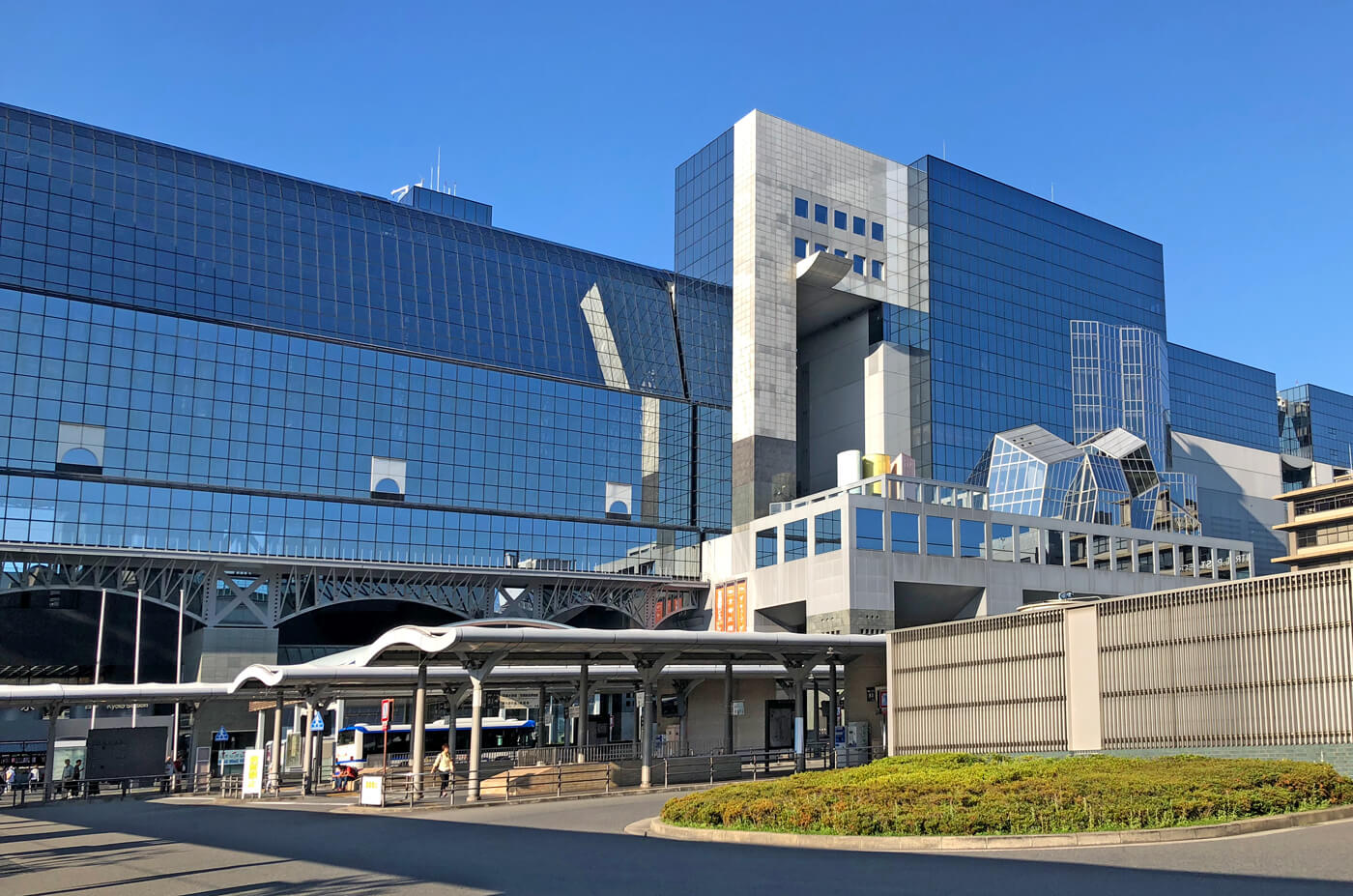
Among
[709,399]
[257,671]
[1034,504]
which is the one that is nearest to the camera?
[257,671]

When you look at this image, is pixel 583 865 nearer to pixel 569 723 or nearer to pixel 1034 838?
pixel 1034 838

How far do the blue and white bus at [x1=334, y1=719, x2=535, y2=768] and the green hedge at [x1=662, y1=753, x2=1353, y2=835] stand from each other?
1495 inches

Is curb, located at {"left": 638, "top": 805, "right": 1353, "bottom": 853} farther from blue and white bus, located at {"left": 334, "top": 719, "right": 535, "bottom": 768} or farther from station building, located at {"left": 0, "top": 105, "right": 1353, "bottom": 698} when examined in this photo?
station building, located at {"left": 0, "top": 105, "right": 1353, "bottom": 698}

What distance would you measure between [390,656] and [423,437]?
43.4 metres

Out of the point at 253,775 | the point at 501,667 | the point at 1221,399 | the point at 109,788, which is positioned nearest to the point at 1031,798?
the point at 253,775

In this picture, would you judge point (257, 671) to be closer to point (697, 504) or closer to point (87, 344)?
point (87, 344)

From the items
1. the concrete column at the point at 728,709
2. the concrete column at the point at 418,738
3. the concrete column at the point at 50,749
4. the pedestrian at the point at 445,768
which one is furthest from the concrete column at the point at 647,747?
the concrete column at the point at 50,749

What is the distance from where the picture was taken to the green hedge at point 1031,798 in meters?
21.2

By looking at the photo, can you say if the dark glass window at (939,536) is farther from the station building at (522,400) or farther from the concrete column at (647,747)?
the concrete column at (647,747)

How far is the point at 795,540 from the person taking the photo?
84.0 metres

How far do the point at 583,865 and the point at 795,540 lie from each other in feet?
213

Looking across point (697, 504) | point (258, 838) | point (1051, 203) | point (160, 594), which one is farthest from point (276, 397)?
point (1051, 203)

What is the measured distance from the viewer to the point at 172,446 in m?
74.9

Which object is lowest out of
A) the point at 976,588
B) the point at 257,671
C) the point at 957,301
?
the point at 257,671
